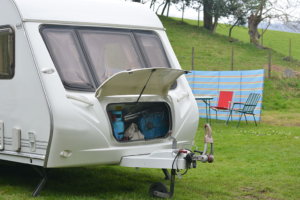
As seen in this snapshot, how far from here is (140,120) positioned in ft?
15.1

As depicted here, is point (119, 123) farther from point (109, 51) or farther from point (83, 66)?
point (109, 51)

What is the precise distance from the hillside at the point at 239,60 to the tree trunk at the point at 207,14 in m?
0.75

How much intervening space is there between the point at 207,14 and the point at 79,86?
30.1 metres

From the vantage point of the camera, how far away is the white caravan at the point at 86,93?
3912 mm

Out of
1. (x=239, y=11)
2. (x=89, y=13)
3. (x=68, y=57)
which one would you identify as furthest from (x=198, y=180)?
(x=239, y=11)

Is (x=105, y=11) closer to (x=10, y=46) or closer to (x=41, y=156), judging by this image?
(x=10, y=46)

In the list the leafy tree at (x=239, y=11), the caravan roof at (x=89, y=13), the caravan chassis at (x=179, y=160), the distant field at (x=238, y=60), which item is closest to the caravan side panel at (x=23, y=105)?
the caravan roof at (x=89, y=13)

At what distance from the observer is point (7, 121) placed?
4367 millimetres

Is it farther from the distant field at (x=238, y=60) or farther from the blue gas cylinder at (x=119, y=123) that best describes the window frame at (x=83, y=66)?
the distant field at (x=238, y=60)

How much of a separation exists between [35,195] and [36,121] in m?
0.85

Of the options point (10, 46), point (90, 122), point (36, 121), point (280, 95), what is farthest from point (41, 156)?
point (280, 95)

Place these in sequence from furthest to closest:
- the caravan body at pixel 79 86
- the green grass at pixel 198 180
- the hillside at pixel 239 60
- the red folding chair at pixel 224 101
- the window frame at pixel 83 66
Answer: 1. the hillside at pixel 239 60
2. the red folding chair at pixel 224 101
3. the green grass at pixel 198 180
4. the window frame at pixel 83 66
5. the caravan body at pixel 79 86

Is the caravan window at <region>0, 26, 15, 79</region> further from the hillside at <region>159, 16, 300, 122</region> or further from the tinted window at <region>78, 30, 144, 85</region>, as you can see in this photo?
the hillside at <region>159, 16, 300, 122</region>

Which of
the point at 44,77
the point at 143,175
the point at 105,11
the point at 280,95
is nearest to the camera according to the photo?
the point at 44,77
